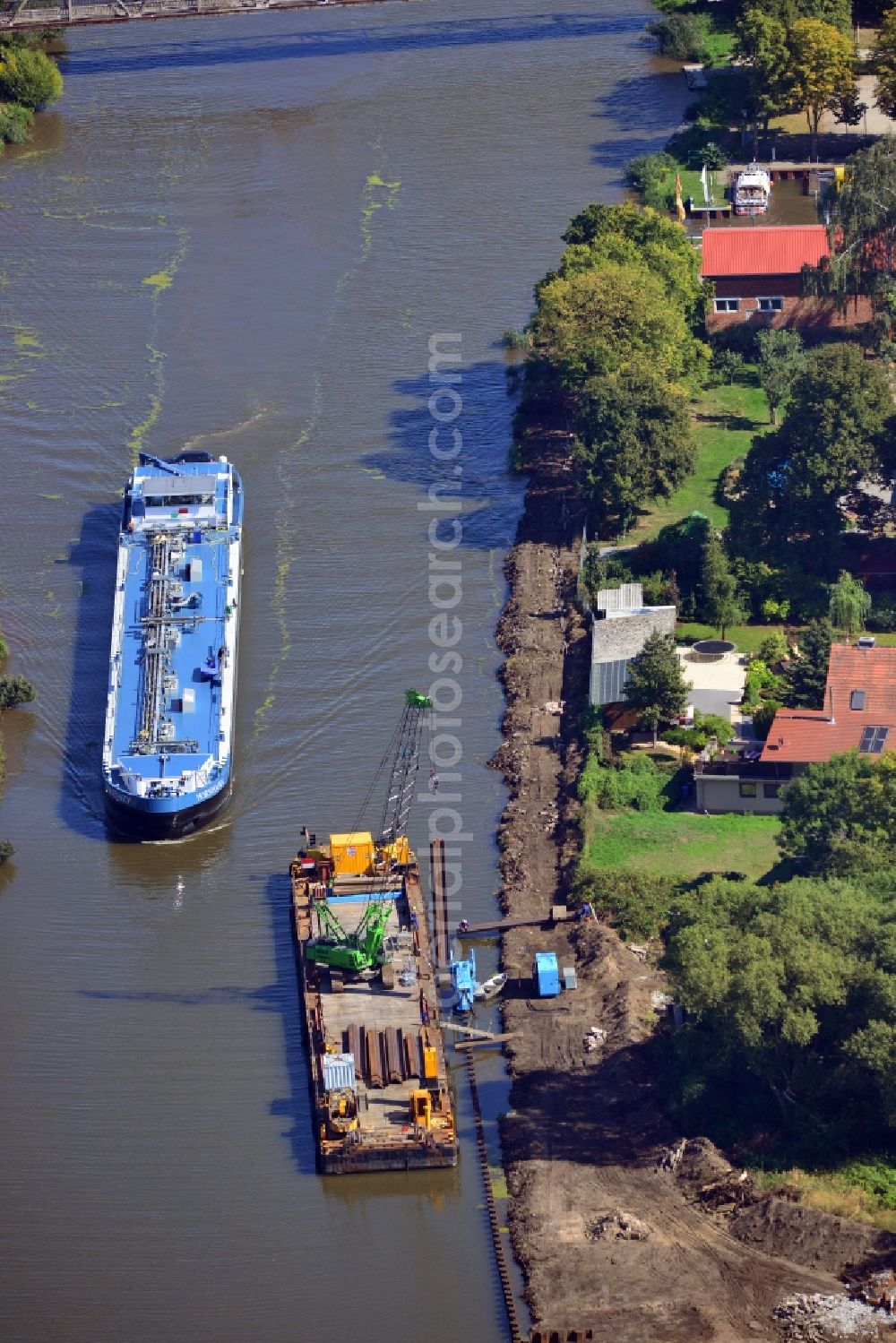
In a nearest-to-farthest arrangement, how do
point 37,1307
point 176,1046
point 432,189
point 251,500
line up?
point 37,1307 < point 176,1046 < point 251,500 < point 432,189

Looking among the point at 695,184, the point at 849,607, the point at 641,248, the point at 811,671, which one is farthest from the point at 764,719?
the point at 695,184

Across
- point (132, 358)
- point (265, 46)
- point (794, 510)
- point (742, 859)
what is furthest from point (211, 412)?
point (265, 46)

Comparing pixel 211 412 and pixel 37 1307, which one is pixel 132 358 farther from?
pixel 37 1307

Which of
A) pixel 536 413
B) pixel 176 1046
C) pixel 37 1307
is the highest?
pixel 536 413

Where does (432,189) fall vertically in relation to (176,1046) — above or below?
above

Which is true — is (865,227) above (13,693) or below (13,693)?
above

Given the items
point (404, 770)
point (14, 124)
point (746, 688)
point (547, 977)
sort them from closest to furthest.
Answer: point (547, 977) < point (404, 770) < point (746, 688) < point (14, 124)

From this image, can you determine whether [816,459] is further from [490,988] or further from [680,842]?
[490,988]

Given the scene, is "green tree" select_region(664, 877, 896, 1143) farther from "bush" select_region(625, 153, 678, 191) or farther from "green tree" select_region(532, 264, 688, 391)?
"bush" select_region(625, 153, 678, 191)
